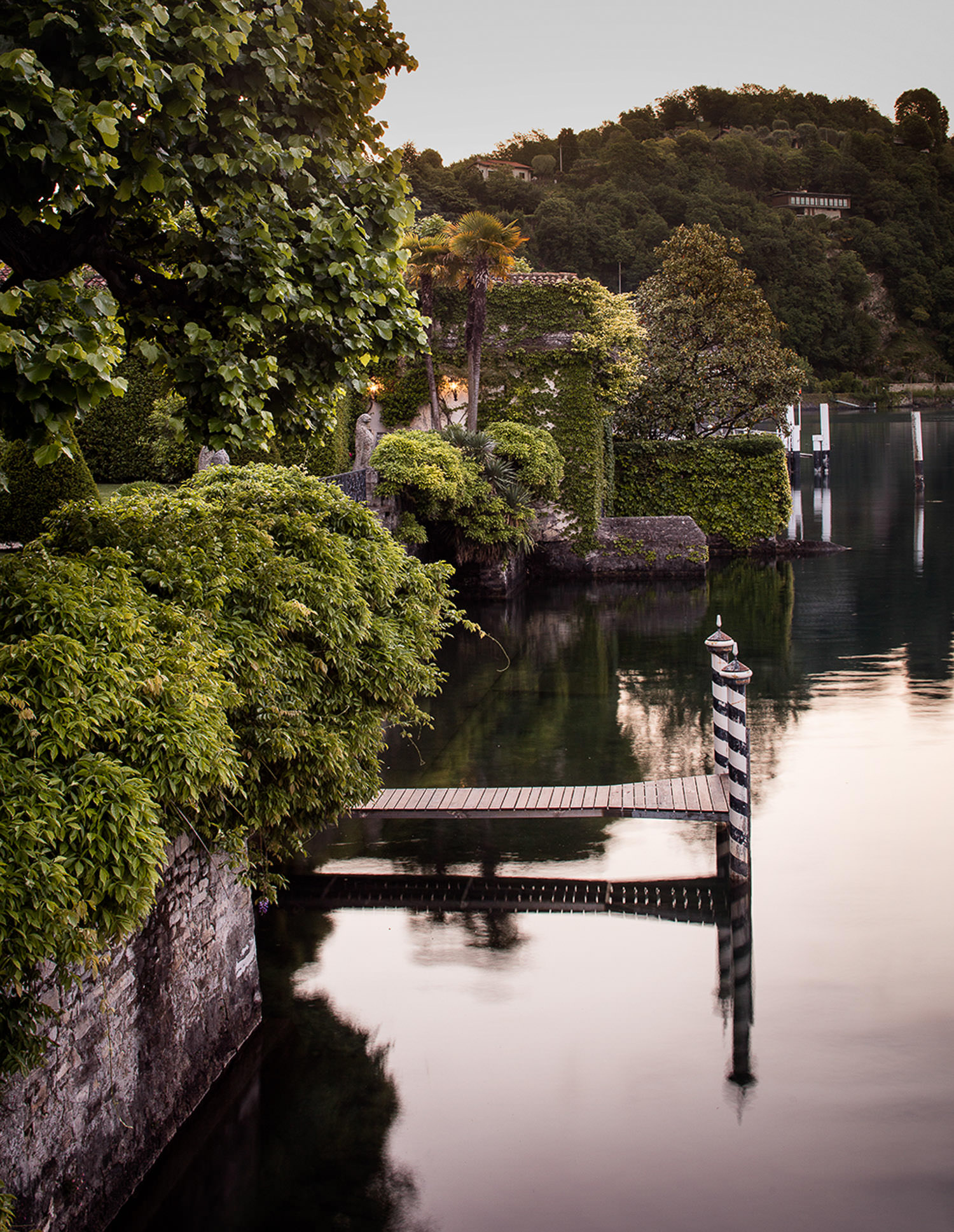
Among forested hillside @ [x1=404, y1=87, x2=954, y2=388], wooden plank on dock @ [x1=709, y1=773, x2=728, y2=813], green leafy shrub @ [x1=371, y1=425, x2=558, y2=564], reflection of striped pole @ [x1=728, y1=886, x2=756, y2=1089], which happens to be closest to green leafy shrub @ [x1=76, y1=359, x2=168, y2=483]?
green leafy shrub @ [x1=371, y1=425, x2=558, y2=564]

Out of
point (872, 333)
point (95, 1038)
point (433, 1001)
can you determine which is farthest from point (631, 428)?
point (872, 333)

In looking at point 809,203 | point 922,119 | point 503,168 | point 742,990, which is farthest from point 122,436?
point 922,119

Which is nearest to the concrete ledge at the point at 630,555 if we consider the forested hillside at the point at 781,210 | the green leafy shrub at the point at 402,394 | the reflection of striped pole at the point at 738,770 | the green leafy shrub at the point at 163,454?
the green leafy shrub at the point at 402,394

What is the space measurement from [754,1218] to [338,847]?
6065 mm

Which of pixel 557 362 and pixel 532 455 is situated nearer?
pixel 532 455

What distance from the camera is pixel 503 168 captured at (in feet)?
305

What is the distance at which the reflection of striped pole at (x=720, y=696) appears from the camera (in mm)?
9539

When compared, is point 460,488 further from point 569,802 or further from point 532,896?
point 532,896

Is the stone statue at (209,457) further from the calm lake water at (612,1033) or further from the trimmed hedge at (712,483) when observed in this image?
the trimmed hedge at (712,483)

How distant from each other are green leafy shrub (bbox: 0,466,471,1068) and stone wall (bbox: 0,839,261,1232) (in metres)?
0.44

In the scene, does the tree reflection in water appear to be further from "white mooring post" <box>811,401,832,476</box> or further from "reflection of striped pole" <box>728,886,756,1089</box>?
"white mooring post" <box>811,401,832,476</box>

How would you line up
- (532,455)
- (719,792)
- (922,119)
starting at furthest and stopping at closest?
(922,119) < (532,455) < (719,792)

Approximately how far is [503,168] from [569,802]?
92.4 meters

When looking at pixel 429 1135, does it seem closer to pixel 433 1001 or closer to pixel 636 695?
pixel 433 1001
